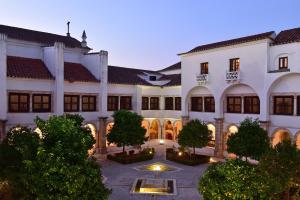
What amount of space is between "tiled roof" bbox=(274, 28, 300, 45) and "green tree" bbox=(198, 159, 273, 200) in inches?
633

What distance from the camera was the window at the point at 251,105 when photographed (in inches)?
1063

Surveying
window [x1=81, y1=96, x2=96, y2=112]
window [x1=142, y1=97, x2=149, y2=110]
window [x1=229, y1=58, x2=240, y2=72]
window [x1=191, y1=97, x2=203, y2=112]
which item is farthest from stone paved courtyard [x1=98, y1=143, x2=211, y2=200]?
window [x1=229, y1=58, x2=240, y2=72]

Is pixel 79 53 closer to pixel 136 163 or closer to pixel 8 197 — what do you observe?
pixel 136 163

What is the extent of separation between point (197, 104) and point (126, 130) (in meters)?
9.98

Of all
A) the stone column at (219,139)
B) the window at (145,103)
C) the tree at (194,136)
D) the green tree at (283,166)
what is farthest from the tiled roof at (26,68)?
the green tree at (283,166)

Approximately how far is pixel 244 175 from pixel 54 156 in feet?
25.3

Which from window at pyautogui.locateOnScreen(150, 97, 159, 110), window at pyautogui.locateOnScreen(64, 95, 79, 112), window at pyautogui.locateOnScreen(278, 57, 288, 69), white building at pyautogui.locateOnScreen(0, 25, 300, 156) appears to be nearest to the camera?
window at pyautogui.locateOnScreen(278, 57, 288, 69)

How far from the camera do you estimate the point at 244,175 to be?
11688mm

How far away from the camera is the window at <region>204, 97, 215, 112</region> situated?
3108cm

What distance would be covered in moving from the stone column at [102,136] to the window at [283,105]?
55.5 ft

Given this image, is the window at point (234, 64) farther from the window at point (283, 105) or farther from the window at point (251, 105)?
the window at point (283, 105)

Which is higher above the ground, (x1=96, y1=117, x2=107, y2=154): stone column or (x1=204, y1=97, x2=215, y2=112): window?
(x1=204, y1=97, x2=215, y2=112): window

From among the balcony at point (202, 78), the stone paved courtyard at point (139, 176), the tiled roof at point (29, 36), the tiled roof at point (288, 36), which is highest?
the tiled roof at point (29, 36)

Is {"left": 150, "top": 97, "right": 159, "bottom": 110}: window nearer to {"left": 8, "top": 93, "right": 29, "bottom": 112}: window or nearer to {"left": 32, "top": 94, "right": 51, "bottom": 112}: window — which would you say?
{"left": 32, "top": 94, "right": 51, "bottom": 112}: window
